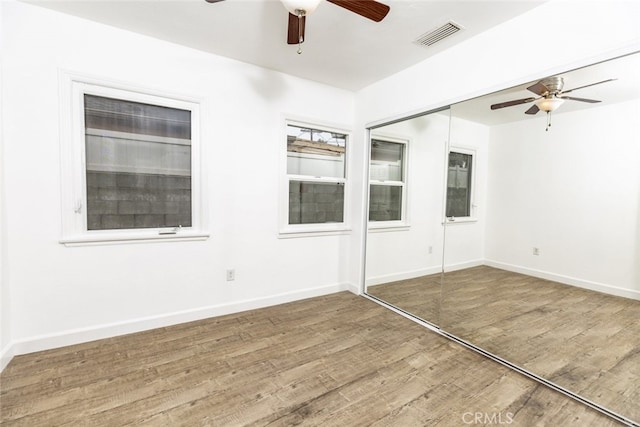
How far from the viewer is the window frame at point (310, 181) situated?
3.29 m

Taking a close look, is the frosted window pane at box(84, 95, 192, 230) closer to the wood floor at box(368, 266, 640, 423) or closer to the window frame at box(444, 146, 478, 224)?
the window frame at box(444, 146, 478, 224)

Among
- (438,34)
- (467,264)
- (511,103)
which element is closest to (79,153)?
(438,34)

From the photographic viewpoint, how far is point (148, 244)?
2631 mm

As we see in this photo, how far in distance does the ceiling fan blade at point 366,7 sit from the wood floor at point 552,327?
239 cm

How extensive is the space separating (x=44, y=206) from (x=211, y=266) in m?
1.39

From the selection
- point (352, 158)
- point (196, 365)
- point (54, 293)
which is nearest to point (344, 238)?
point (352, 158)

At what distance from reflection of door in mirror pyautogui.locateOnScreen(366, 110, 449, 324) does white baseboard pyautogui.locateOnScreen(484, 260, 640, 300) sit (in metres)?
0.69

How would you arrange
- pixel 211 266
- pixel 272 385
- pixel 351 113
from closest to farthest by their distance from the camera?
pixel 272 385, pixel 211 266, pixel 351 113

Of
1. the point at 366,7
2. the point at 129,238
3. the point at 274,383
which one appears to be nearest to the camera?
the point at 366,7

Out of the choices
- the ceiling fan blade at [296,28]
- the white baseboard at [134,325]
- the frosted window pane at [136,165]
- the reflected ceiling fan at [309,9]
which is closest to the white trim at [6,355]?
the white baseboard at [134,325]

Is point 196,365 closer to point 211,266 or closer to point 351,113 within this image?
point 211,266

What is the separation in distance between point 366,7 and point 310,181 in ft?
6.91

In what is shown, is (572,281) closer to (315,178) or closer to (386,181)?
(386,181)

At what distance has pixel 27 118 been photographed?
2162mm
